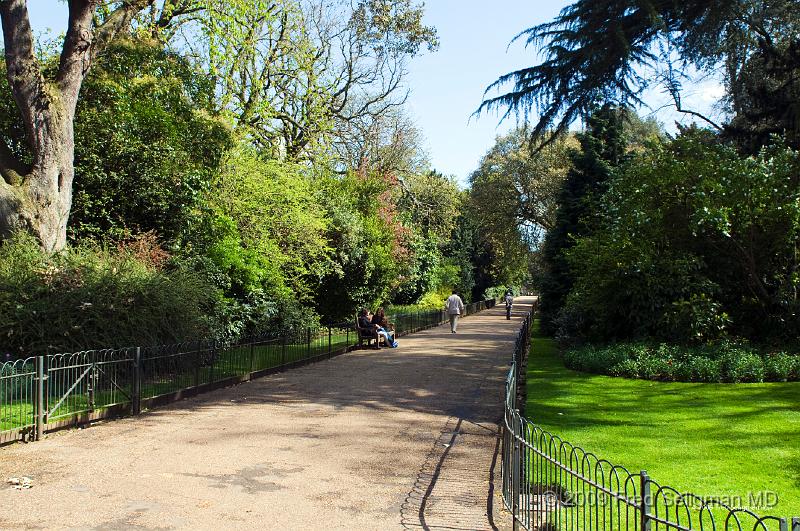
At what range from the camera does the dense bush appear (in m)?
13.3

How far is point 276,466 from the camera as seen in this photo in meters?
8.24

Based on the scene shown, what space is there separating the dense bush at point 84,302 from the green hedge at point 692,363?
9.34 metres

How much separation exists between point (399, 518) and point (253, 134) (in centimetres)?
2504

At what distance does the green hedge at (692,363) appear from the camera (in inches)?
572

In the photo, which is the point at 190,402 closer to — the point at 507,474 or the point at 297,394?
the point at 297,394

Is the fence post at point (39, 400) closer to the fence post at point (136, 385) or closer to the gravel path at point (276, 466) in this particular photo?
the gravel path at point (276, 466)

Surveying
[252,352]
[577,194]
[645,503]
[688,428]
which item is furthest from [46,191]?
[577,194]

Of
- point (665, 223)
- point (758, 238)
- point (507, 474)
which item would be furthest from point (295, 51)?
point (507, 474)

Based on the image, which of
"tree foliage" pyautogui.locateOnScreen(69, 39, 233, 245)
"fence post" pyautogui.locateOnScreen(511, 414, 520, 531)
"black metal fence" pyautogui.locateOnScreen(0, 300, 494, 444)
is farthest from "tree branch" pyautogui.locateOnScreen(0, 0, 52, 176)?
"fence post" pyautogui.locateOnScreen(511, 414, 520, 531)

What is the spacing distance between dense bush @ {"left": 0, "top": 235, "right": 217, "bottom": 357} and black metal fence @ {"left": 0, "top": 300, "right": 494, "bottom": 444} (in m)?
0.68

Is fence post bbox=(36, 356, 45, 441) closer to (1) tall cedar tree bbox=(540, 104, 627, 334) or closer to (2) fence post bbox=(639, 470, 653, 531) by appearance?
(2) fence post bbox=(639, 470, 653, 531)

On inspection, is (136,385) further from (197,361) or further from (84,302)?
(84,302)

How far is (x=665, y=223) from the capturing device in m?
18.5

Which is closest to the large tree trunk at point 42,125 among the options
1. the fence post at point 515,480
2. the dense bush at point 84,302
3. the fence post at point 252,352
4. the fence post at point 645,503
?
the dense bush at point 84,302
